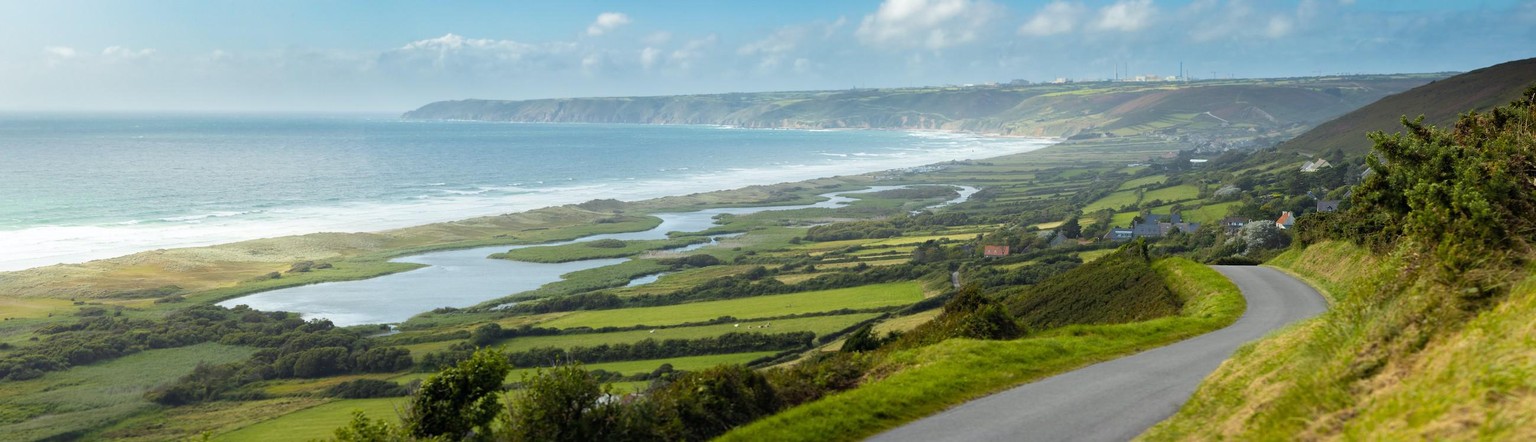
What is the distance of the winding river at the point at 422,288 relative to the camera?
6069cm

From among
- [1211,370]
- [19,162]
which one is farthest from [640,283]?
[19,162]

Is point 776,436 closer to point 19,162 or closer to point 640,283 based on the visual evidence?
point 640,283

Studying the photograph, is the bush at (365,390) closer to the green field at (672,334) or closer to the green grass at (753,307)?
the green field at (672,334)

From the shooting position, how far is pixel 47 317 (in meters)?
54.8

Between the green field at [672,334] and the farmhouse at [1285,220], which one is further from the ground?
the farmhouse at [1285,220]

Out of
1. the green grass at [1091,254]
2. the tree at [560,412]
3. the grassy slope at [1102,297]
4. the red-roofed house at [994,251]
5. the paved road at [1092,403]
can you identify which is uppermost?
the tree at [560,412]

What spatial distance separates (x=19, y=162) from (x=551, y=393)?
206198 mm

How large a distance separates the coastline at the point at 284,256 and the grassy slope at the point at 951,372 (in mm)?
57503

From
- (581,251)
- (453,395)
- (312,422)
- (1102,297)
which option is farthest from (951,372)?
(581,251)

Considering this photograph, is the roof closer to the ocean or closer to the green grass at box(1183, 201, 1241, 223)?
the green grass at box(1183, 201, 1241, 223)

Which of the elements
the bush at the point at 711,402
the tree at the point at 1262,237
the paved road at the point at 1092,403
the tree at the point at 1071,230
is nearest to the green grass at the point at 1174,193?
the tree at the point at 1071,230

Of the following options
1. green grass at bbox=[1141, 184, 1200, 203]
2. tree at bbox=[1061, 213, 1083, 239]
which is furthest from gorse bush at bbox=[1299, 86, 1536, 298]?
green grass at bbox=[1141, 184, 1200, 203]

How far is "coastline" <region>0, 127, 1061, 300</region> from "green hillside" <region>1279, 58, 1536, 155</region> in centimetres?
9239

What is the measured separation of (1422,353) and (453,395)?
492 inches
